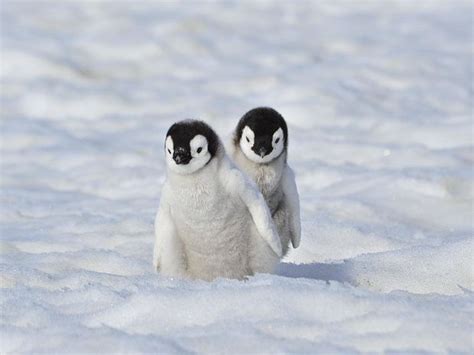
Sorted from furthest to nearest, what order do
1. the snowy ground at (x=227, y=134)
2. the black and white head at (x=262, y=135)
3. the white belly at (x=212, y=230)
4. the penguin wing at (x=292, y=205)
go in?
the penguin wing at (x=292, y=205) < the black and white head at (x=262, y=135) < the white belly at (x=212, y=230) < the snowy ground at (x=227, y=134)

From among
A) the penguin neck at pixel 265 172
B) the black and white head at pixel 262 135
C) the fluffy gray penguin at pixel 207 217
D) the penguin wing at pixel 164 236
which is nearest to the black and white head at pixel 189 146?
the fluffy gray penguin at pixel 207 217

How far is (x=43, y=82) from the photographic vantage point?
35.0ft

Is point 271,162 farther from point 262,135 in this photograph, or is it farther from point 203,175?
point 203,175

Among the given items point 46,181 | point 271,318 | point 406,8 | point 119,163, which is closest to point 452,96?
point 119,163

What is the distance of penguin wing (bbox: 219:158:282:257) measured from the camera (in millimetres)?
4574

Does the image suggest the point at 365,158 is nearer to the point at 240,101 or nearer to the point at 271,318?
the point at 240,101

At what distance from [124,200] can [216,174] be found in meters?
2.78

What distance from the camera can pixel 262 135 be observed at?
502cm

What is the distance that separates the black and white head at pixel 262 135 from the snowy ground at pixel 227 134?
50 centimetres

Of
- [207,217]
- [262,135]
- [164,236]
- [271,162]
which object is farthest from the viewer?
[271,162]

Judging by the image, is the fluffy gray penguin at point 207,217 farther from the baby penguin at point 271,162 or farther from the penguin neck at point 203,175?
the baby penguin at point 271,162

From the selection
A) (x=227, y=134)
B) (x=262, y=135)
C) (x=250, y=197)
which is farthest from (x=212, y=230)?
(x=227, y=134)

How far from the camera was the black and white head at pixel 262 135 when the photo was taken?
5.02 m

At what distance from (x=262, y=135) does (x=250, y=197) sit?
50 centimetres
